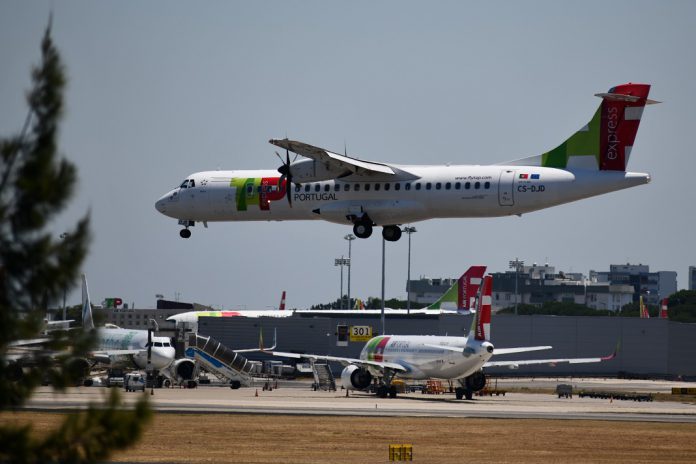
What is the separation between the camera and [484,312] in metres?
62.8

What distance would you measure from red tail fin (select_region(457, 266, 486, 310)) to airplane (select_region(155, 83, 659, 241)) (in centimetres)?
4065

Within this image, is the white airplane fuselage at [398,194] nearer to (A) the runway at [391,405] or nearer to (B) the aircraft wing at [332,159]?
(B) the aircraft wing at [332,159]

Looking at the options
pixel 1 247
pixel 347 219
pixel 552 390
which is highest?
pixel 347 219

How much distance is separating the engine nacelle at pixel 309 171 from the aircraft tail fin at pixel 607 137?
837 centimetres

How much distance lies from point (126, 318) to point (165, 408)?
123 meters

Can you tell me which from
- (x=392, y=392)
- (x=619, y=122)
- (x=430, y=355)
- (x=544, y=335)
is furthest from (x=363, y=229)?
(x=544, y=335)

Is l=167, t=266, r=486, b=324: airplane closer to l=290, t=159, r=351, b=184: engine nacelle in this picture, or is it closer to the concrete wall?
the concrete wall

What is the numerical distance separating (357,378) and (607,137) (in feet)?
72.4

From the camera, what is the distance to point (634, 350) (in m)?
112

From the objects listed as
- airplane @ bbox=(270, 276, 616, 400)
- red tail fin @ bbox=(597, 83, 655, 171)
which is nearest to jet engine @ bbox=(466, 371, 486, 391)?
airplane @ bbox=(270, 276, 616, 400)

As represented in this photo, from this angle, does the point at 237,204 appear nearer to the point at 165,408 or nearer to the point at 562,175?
the point at 165,408

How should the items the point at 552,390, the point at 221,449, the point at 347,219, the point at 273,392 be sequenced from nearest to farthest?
the point at 221,449
the point at 347,219
the point at 273,392
the point at 552,390

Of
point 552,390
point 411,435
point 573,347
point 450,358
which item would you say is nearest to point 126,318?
point 573,347

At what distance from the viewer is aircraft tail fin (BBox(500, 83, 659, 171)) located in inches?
2069
